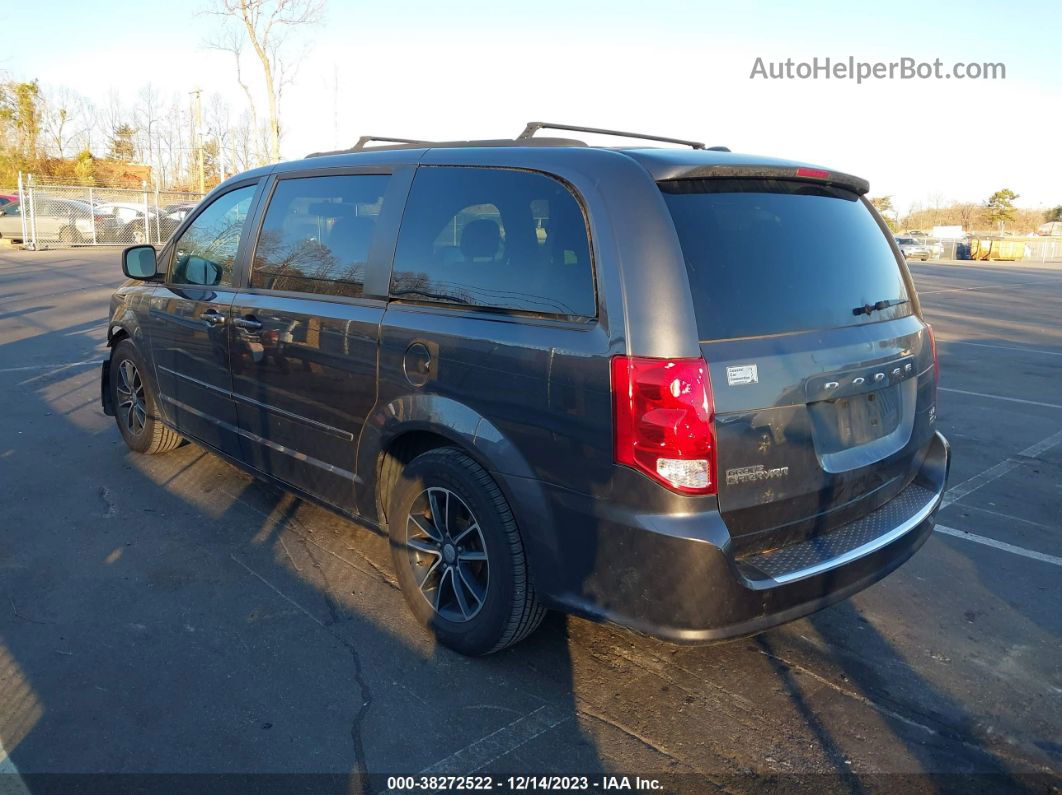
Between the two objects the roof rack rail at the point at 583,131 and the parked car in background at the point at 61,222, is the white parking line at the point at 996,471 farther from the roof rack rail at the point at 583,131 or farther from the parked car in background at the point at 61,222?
the parked car in background at the point at 61,222

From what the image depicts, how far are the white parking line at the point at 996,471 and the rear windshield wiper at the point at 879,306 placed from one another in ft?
5.91

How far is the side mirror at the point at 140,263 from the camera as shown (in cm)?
521

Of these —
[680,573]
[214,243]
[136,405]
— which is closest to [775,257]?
[680,573]

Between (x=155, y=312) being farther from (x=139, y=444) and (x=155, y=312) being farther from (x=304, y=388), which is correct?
(x=304, y=388)

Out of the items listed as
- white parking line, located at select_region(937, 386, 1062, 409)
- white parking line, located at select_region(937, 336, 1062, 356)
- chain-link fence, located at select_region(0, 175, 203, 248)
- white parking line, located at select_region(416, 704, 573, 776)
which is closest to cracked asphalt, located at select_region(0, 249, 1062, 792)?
white parking line, located at select_region(416, 704, 573, 776)

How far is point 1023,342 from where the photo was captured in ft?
A: 42.8

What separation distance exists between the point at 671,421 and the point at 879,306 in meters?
1.28

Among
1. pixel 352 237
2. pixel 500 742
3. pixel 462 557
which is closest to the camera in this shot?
pixel 500 742

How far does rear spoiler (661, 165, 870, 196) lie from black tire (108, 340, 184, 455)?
12.7 feet

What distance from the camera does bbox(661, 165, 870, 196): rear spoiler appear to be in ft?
9.79

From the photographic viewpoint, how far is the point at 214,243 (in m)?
4.84

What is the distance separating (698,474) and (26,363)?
8456 mm

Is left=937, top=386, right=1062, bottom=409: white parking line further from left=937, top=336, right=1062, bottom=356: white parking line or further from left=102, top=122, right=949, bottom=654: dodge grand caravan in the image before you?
left=102, top=122, right=949, bottom=654: dodge grand caravan

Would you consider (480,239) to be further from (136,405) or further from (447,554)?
(136,405)
